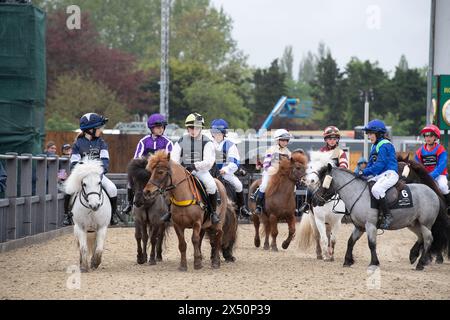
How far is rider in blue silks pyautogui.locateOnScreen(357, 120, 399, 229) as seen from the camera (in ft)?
45.9

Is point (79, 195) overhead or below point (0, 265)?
overhead

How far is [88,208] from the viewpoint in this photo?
1355 cm

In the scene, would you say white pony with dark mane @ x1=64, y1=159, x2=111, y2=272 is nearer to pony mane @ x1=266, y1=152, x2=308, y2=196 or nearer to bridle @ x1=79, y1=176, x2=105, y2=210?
bridle @ x1=79, y1=176, x2=105, y2=210

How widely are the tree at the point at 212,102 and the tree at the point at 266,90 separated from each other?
999 centimetres

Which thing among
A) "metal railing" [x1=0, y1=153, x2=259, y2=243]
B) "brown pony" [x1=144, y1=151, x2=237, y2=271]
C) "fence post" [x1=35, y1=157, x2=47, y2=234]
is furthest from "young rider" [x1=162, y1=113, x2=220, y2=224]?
"fence post" [x1=35, y1=157, x2=47, y2=234]

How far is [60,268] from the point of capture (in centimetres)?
1398

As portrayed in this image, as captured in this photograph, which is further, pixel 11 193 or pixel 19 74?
pixel 19 74

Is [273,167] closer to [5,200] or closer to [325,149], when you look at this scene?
[325,149]

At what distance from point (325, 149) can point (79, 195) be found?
4.49m

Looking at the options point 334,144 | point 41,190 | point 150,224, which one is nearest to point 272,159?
point 334,144

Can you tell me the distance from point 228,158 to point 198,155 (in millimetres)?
2099

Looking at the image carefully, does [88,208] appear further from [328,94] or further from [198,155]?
[328,94]
